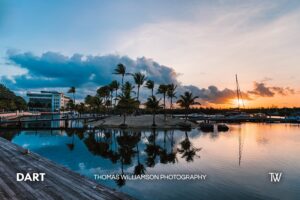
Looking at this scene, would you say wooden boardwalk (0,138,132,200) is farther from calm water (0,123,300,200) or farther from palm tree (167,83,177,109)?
palm tree (167,83,177,109)

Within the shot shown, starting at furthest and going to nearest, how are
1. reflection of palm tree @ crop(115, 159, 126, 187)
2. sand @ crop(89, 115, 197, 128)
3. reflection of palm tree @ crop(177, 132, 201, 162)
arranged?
sand @ crop(89, 115, 197, 128) < reflection of palm tree @ crop(177, 132, 201, 162) < reflection of palm tree @ crop(115, 159, 126, 187)

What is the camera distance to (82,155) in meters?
30.7

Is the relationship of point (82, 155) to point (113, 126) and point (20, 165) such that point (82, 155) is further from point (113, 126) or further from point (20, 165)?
point (113, 126)

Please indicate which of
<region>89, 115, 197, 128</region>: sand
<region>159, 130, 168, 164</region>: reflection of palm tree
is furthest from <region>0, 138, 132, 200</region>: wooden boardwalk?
<region>89, 115, 197, 128</region>: sand

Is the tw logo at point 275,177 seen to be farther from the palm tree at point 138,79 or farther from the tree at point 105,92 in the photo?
the tree at point 105,92

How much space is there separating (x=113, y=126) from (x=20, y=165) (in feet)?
169

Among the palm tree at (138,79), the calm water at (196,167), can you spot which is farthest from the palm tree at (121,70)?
the calm water at (196,167)

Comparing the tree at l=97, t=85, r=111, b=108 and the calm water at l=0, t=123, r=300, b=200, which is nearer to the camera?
the calm water at l=0, t=123, r=300, b=200

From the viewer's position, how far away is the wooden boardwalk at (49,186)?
11469 millimetres

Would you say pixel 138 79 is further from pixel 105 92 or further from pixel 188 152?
pixel 188 152

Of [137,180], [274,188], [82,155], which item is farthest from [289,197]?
[82,155]

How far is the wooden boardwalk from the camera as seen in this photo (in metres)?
11.5

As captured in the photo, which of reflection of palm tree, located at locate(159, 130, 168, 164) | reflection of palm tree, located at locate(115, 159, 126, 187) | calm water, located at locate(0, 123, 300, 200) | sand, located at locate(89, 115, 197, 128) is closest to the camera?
calm water, located at locate(0, 123, 300, 200)

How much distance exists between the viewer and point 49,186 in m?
12.9
